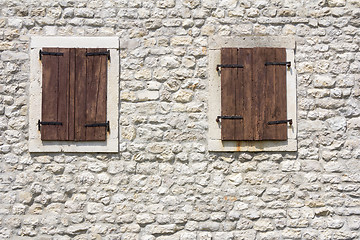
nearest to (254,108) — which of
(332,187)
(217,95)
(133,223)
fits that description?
(217,95)

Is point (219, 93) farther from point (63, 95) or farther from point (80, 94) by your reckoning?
point (63, 95)

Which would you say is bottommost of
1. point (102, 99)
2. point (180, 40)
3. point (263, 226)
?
point (263, 226)

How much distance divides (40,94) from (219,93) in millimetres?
2106

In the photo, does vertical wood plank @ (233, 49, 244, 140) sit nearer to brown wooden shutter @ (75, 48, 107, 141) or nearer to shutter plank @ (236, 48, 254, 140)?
shutter plank @ (236, 48, 254, 140)

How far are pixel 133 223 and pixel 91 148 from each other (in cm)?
99

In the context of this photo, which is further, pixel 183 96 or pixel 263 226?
pixel 183 96

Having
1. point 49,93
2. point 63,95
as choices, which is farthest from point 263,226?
point 49,93

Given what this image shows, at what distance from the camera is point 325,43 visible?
15.7ft

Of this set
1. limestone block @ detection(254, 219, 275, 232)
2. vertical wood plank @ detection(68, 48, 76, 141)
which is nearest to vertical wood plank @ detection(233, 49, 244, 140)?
limestone block @ detection(254, 219, 275, 232)

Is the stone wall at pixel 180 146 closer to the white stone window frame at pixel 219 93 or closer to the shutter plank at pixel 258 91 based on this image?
the white stone window frame at pixel 219 93

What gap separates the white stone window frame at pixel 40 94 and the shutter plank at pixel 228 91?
1.24m

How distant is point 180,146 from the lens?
466 centimetres

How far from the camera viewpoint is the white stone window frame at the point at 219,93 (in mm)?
4676

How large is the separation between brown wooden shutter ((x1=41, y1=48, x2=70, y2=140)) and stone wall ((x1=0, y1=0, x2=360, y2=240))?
0.23 meters
